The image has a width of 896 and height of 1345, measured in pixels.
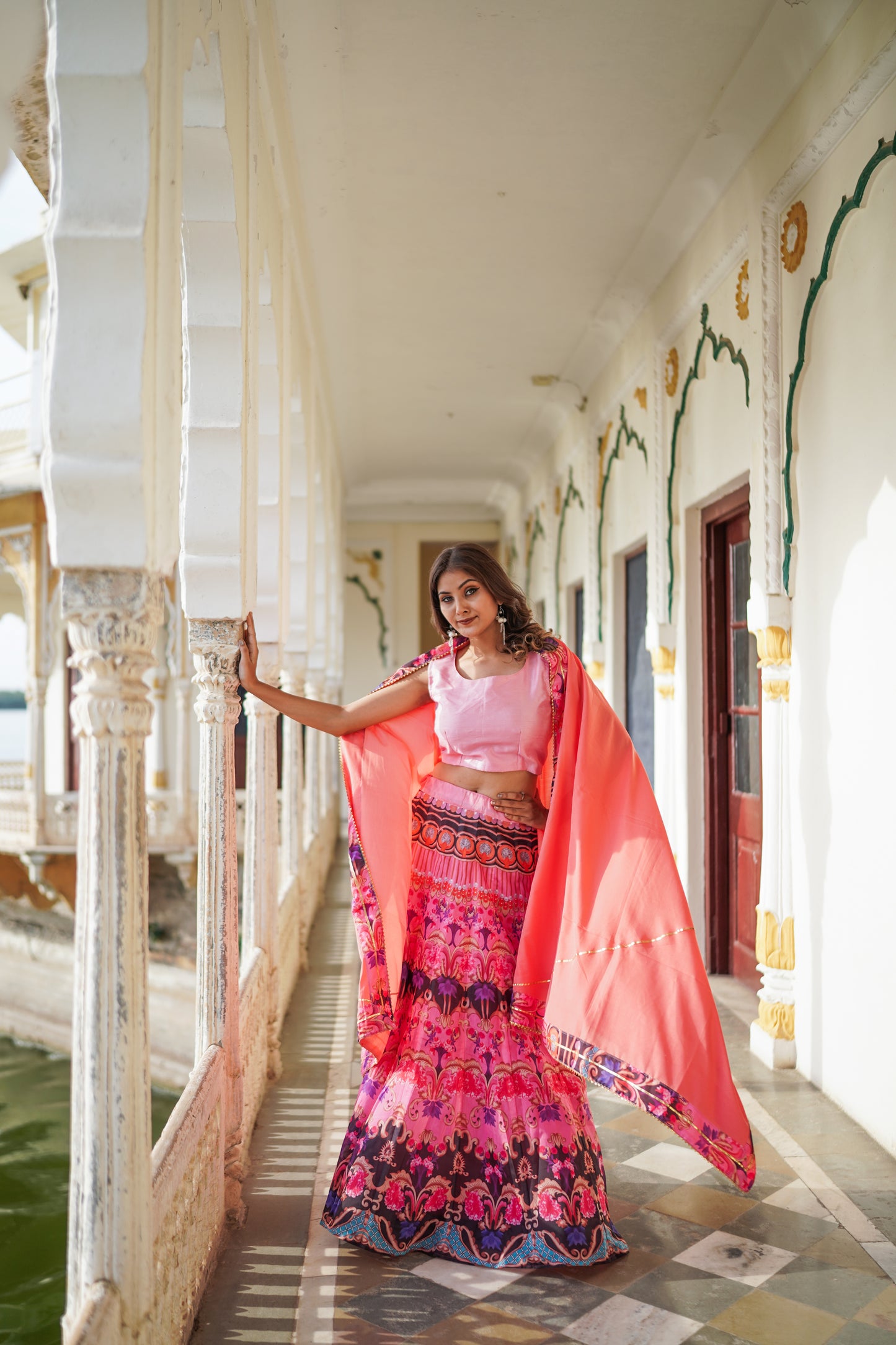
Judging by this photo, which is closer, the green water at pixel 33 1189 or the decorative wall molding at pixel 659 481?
the green water at pixel 33 1189

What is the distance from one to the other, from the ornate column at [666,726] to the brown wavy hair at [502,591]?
2.82 m

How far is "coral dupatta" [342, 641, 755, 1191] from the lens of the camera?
247 centimetres

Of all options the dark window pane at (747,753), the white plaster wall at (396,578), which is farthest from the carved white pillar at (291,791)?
the white plaster wall at (396,578)

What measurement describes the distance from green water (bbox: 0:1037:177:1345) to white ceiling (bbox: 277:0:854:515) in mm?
4284

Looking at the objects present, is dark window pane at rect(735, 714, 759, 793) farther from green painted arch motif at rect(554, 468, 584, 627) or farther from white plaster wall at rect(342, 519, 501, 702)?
white plaster wall at rect(342, 519, 501, 702)

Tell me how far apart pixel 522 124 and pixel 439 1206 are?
3.78 meters

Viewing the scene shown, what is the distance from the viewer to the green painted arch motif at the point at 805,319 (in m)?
3.24

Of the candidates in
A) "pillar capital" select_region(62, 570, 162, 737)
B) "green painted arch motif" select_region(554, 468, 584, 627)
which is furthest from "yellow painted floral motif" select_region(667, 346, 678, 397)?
"pillar capital" select_region(62, 570, 162, 737)

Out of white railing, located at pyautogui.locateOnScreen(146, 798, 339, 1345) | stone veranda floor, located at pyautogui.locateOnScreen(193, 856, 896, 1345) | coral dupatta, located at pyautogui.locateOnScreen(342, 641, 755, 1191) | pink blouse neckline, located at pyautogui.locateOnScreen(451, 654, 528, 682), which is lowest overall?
stone veranda floor, located at pyautogui.locateOnScreen(193, 856, 896, 1345)

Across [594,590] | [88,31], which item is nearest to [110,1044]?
[88,31]

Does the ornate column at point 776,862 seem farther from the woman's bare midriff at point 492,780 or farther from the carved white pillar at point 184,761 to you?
the carved white pillar at point 184,761

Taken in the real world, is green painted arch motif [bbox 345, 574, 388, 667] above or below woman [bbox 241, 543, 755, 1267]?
above

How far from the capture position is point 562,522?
9352 mm

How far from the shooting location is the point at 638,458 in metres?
6.47
